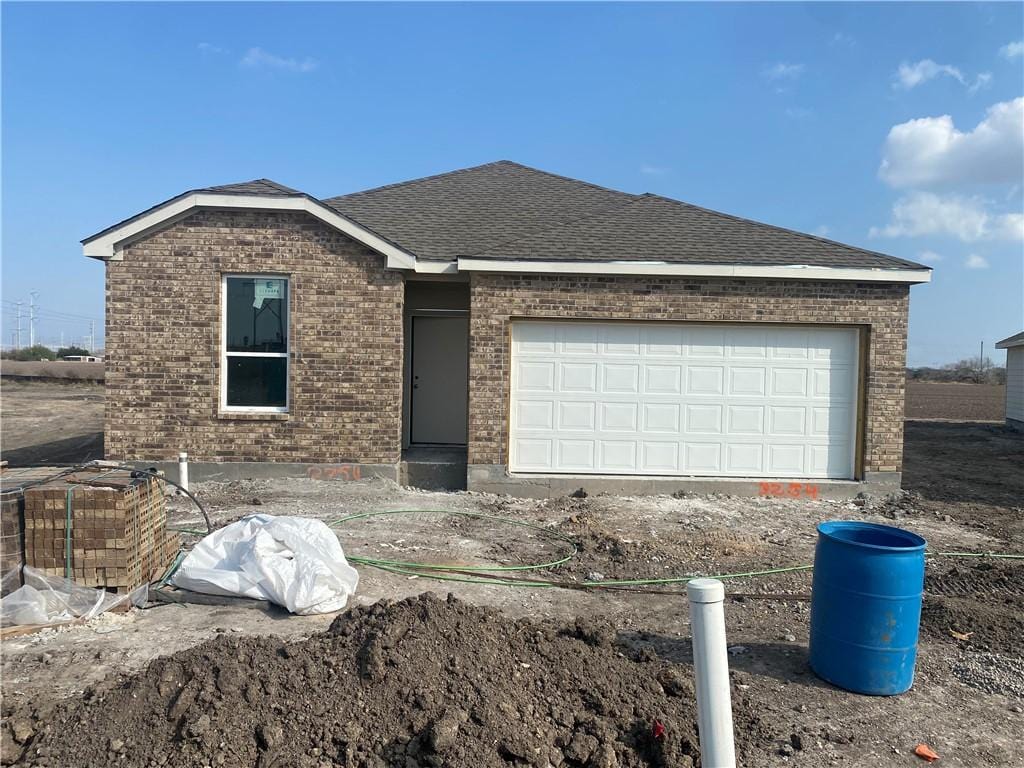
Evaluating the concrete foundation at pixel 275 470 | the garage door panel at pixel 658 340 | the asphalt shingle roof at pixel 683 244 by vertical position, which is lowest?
the concrete foundation at pixel 275 470

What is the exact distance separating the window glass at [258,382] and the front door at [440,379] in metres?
2.62

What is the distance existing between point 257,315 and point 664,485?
660cm

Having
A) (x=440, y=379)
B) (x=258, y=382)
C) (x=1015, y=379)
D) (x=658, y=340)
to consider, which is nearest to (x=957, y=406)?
(x=1015, y=379)

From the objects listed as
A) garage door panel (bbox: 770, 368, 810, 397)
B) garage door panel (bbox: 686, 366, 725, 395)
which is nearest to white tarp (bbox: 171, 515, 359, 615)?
garage door panel (bbox: 686, 366, 725, 395)

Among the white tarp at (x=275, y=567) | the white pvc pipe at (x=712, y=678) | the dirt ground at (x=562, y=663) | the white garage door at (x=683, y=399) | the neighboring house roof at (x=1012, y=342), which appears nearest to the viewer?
the white pvc pipe at (x=712, y=678)

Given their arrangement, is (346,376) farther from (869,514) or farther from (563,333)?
(869,514)

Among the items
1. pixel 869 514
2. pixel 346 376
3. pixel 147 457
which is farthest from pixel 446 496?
pixel 869 514

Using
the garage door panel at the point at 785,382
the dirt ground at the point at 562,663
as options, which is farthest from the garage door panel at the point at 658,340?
the dirt ground at the point at 562,663

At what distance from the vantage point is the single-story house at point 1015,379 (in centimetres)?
2292

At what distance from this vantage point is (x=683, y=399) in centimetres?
Answer: 1088

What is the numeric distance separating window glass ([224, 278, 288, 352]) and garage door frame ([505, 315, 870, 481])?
11.2ft

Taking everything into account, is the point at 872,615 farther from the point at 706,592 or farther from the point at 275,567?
the point at 275,567

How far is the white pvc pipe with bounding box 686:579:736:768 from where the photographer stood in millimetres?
3178

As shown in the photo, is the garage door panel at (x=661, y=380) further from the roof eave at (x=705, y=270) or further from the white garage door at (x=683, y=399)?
the roof eave at (x=705, y=270)
